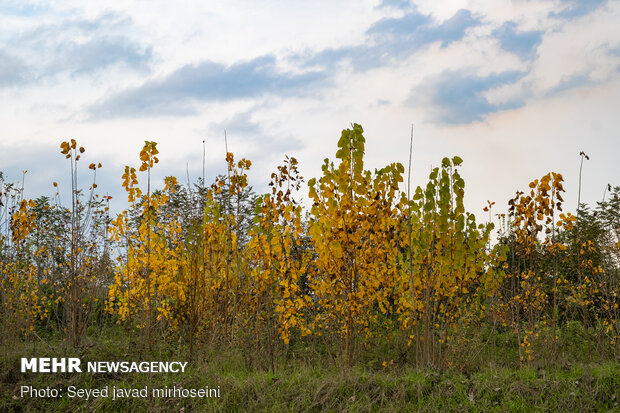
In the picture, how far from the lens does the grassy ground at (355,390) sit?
4762 mm

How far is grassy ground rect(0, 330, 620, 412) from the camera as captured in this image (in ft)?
15.6

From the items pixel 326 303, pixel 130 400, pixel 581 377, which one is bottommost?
pixel 130 400

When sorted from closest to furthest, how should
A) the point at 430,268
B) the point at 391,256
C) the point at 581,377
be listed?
the point at 581,377, the point at 430,268, the point at 391,256

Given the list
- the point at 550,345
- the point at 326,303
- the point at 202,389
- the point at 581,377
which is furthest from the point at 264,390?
the point at 550,345

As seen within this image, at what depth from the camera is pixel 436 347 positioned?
6.39 m

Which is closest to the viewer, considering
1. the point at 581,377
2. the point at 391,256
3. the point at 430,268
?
the point at 581,377

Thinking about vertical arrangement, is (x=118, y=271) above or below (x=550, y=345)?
above

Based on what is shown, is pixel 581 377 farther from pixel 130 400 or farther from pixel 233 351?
pixel 130 400

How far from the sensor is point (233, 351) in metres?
6.63

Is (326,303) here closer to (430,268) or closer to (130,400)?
(430,268)

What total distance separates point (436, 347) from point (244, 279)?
263cm

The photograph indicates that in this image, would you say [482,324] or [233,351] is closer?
[233,351]

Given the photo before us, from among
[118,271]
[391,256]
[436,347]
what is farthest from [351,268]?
[118,271]

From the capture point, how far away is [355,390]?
16.2 ft
